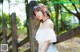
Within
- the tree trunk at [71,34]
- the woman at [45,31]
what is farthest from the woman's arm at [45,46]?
the tree trunk at [71,34]

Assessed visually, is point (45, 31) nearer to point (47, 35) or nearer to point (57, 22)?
point (47, 35)

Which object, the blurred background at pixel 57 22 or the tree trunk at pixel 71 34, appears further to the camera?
the blurred background at pixel 57 22

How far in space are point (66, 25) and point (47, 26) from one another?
37.3 feet

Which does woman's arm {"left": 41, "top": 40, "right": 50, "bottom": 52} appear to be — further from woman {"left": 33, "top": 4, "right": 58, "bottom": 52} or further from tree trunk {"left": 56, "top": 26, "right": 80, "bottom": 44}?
tree trunk {"left": 56, "top": 26, "right": 80, "bottom": 44}

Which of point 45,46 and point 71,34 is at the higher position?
point 71,34

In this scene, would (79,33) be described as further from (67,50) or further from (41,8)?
(67,50)

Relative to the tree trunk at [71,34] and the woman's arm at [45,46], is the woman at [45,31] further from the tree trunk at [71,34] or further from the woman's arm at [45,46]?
the tree trunk at [71,34]

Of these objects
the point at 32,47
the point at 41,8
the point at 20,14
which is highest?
the point at 41,8

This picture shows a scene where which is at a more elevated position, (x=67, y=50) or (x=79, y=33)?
(x=79, y=33)

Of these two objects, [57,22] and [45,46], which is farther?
[57,22]


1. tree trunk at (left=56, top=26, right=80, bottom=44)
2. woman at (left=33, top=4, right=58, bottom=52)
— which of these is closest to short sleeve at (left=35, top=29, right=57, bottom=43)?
woman at (left=33, top=4, right=58, bottom=52)

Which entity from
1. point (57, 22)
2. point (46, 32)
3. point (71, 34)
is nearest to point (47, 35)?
point (46, 32)

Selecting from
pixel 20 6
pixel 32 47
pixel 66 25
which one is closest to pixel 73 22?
pixel 66 25

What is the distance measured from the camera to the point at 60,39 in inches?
112
